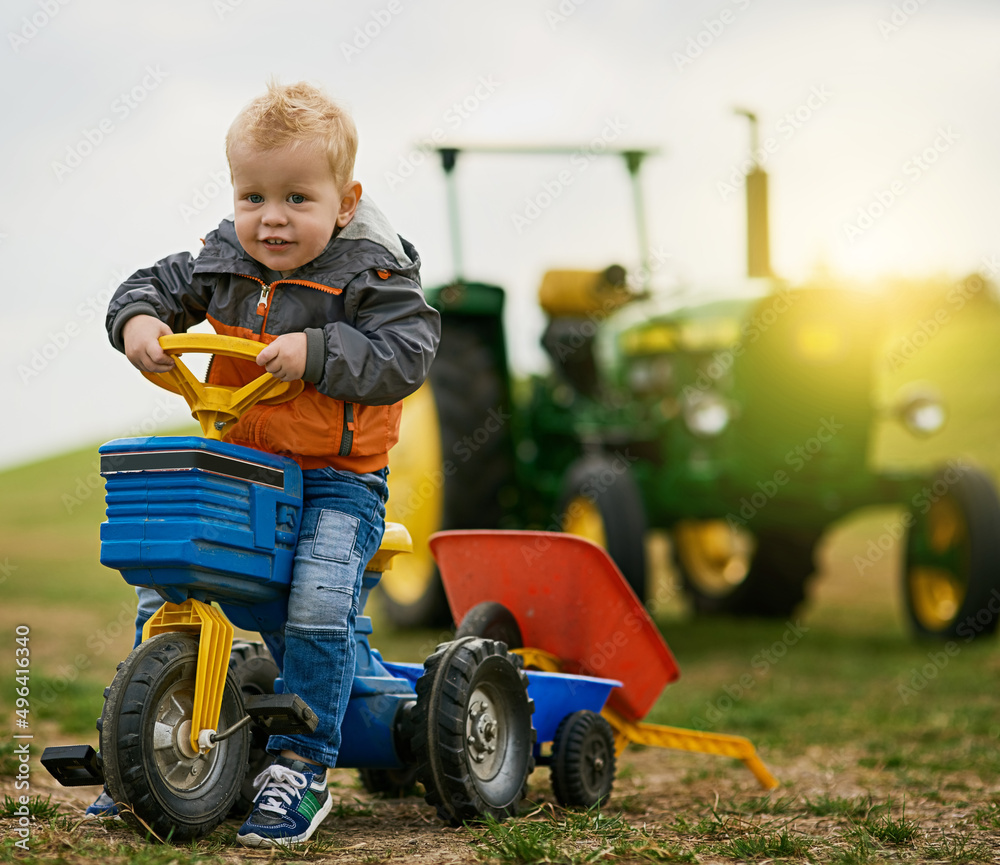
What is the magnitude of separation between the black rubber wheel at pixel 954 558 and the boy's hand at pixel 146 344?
525cm

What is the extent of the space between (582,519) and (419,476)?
42.1 inches

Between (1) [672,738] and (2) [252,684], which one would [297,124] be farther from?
(1) [672,738]

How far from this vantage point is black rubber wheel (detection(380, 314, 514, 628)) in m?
6.96

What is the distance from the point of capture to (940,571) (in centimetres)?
686

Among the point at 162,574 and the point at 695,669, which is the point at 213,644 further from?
the point at 695,669

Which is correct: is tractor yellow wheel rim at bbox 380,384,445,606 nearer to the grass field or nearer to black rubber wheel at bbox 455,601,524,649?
the grass field

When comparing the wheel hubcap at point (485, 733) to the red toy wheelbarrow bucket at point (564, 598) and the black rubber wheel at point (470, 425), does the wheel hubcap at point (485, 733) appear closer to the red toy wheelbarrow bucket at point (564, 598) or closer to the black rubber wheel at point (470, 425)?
the red toy wheelbarrow bucket at point (564, 598)

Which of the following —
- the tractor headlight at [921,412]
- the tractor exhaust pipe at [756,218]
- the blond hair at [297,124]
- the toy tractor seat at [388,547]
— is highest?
the tractor exhaust pipe at [756,218]

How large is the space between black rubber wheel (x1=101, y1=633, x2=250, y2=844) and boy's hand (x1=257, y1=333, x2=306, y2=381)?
56 centimetres

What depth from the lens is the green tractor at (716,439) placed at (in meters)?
6.71

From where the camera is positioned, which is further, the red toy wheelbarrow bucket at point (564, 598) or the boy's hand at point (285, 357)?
the red toy wheelbarrow bucket at point (564, 598)

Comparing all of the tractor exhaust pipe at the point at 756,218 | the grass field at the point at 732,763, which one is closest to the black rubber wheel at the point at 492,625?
the grass field at the point at 732,763

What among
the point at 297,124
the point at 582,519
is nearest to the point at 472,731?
the point at 297,124

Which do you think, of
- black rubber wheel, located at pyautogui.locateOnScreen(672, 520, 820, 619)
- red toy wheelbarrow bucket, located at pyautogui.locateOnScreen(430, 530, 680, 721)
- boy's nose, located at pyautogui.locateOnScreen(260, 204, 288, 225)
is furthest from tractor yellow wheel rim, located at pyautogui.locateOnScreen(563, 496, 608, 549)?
boy's nose, located at pyautogui.locateOnScreen(260, 204, 288, 225)
